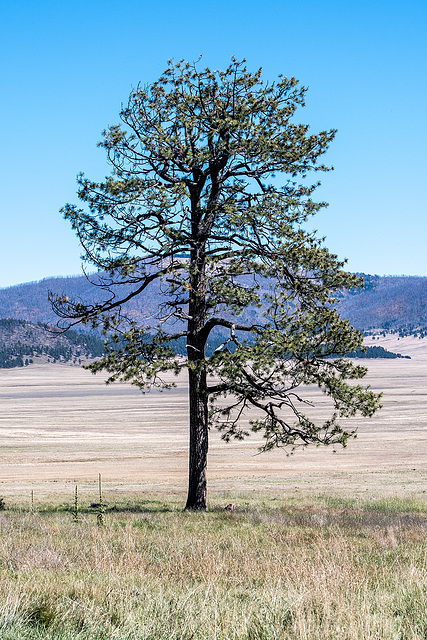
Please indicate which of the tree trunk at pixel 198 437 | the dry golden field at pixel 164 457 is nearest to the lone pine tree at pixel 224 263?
the tree trunk at pixel 198 437

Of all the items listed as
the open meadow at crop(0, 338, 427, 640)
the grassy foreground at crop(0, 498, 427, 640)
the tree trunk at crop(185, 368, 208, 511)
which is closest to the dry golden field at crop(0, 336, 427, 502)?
the open meadow at crop(0, 338, 427, 640)

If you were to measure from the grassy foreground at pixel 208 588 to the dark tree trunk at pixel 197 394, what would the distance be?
5.57 meters

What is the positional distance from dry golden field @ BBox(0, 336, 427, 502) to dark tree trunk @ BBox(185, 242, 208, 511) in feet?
20.0

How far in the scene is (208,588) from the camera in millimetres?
5418

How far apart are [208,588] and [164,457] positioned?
34030mm

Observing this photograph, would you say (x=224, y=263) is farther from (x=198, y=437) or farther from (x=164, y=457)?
(x=164, y=457)

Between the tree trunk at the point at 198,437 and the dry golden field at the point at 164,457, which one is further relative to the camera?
the dry golden field at the point at 164,457

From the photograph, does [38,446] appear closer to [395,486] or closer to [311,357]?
[395,486]

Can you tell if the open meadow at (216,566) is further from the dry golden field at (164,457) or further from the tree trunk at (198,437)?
the tree trunk at (198,437)

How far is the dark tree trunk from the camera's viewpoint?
14.5 meters

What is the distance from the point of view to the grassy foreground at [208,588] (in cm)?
453

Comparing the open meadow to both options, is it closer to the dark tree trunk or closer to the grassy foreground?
the grassy foreground

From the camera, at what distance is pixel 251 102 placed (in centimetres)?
1422

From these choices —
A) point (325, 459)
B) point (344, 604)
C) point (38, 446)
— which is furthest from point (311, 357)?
point (38, 446)
